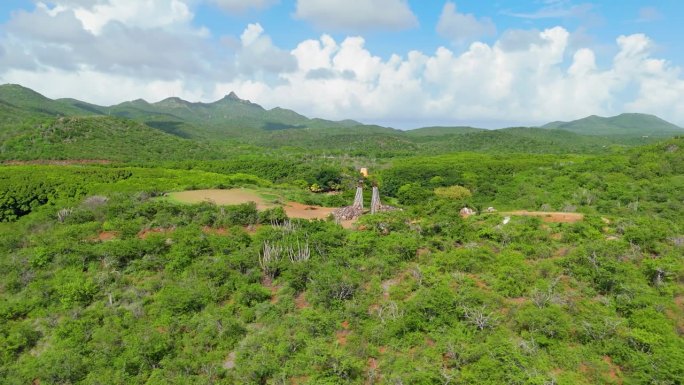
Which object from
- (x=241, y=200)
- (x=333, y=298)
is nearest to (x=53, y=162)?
(x=241, y=200)

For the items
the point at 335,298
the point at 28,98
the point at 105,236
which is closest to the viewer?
the point at 335,298

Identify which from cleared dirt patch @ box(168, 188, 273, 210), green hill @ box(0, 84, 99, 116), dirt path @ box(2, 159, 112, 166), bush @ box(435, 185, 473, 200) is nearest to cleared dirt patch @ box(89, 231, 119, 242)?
cleared dirt patch @ box(168, 188, 273, 210)

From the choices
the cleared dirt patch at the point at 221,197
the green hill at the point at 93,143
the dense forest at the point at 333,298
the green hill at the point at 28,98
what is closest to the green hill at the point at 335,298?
the dense forest at the point at 333,298

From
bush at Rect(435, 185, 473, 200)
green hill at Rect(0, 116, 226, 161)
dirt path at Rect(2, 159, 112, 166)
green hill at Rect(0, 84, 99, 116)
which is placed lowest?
bush at Rect(435, 185, 473, 200)

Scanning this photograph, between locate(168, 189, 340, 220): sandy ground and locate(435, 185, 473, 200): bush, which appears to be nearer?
locate(168, 189, 340, 220): sandy ground

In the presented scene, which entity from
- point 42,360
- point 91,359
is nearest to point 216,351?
point 91,359

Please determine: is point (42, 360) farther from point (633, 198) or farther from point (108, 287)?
point (633, 198)

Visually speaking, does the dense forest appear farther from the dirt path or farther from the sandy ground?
the dirt path

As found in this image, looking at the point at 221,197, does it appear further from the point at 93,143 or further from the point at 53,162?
the point at 93,143

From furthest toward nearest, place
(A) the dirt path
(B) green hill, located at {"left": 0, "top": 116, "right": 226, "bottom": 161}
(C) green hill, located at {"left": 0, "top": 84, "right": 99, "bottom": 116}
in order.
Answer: (C) green hill, located at {"left": 0, "top": 84, "right": 99, "bottom": 116}
(B) green hill, located at {"left": 0, "top": 116, "right": 226, "bottom": 161}
(A) the dirt path
